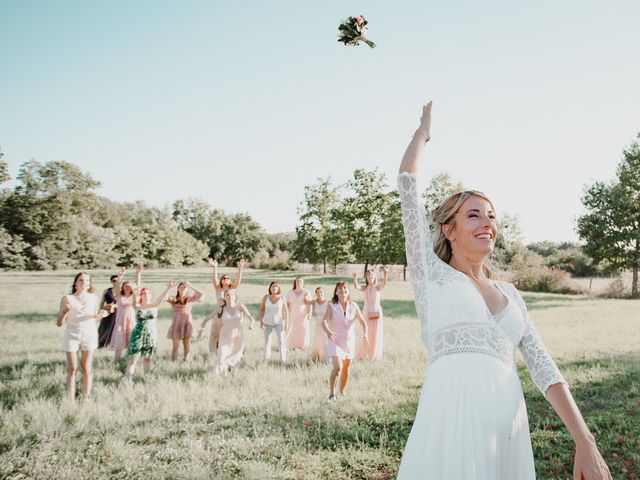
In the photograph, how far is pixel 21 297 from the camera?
77.3ft

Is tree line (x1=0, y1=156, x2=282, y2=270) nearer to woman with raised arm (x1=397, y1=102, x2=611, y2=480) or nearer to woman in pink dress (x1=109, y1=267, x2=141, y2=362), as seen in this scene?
woman in pink dress (x1=109, y1=267, x2=141, y2=362)

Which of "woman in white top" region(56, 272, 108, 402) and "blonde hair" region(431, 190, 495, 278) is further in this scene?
"woman in white top" region(56, 272, 108, 402)

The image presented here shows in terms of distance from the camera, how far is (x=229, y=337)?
920 cm

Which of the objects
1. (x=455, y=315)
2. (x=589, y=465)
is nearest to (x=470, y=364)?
(x=455, y=315)

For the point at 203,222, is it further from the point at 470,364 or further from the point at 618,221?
the point at 470,364

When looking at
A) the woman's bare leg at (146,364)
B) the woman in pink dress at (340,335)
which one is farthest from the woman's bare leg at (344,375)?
the woman's bare leg at (146,364)

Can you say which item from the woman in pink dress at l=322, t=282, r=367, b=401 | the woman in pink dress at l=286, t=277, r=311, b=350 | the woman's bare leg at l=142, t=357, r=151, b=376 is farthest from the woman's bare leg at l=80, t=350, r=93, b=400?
the woman in pink dress at l=286, t=277, r=311, b=350

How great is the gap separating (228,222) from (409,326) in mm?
66897

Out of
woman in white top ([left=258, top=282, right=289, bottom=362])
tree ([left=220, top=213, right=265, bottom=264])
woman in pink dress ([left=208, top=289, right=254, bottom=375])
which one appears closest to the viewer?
woman in pink dress ([left=208, top=289, right=254, bottom=375])

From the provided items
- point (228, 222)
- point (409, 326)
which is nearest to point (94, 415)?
point (409, 326)

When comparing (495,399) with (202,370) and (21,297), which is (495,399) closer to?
(202,370)

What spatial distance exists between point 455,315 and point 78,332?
7.20 meters

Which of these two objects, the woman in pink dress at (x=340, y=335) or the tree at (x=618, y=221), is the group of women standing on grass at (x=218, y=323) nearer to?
the woman in pink dress at (x=340, y=335)

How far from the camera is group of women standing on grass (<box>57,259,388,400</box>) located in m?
7.39
